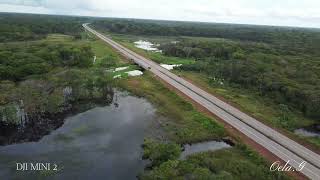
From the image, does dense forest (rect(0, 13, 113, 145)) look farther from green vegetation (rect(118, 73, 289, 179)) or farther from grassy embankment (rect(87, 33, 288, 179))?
green vegetation (rect(118, 73, 289, 179))

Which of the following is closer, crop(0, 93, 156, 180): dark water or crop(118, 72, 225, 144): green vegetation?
crop(0, 93, 156, 180): dark water

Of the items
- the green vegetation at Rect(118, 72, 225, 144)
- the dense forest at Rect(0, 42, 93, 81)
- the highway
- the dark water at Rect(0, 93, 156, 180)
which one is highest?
the dense forest at Rect(0, 42, 93, 81)

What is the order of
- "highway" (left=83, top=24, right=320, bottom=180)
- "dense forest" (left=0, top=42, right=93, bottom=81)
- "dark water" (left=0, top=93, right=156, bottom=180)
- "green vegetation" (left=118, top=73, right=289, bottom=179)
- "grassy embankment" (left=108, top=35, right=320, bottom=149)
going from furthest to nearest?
"dense forest" (left=0, top=42, right=93, bottom=81)
"grassy embankment" (left=108, top=35, right=320, bottom=149)
"highway" (left=83, top=24, right=320, bottom=180)
"dark water" (left=0, top=93, right=156, bottom=180)
"green vegetation" (left=118, top=73, right=289, bottom=179)

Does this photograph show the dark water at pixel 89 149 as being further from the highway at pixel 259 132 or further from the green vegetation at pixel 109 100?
the highway at pixel 259 132

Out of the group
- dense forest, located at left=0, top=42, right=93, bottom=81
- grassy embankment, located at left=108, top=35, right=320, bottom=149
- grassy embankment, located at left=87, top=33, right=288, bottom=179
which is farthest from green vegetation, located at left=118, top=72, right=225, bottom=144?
dense forest, located at left=0, top=42, right=93, bottom=81

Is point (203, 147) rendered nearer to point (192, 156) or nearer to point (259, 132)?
point (192, 156)

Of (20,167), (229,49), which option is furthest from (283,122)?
(229,49)

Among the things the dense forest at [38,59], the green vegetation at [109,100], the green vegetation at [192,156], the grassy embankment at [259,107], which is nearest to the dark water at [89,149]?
the green vegetation at [109,100]

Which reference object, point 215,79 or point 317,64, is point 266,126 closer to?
point 215,79
